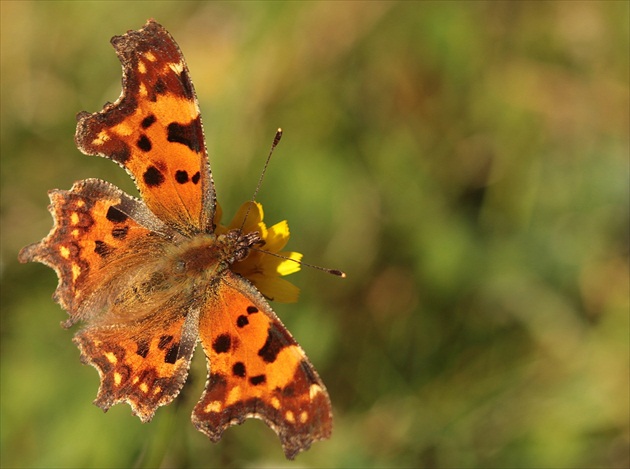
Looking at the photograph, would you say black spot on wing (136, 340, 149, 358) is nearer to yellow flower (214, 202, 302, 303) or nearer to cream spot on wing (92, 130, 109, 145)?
yellow flower (214, 202, 302, 303)

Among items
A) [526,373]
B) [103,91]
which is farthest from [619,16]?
[103,91]

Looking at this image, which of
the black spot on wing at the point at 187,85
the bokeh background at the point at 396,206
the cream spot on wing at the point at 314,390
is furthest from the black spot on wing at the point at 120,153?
the bokeh background at the point at 396,206

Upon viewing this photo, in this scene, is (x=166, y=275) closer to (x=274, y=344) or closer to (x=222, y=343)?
(x=222, y=343)

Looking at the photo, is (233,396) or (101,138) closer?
(233,396)

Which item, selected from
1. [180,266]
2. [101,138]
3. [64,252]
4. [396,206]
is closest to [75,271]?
[64,252]

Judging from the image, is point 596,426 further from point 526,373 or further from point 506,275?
point 506,275

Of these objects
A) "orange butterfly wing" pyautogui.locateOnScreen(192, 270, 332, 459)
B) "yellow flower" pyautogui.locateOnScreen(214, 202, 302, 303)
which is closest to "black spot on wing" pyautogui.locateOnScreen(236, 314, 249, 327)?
"orange butterfly wing" pyautogui.locateOnScreen(192, 270, 332, 459)

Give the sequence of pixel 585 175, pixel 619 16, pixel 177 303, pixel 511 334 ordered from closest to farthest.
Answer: pixel 177 303 < pixel 511 334 < pixel 585 175 < pixel 619 16
